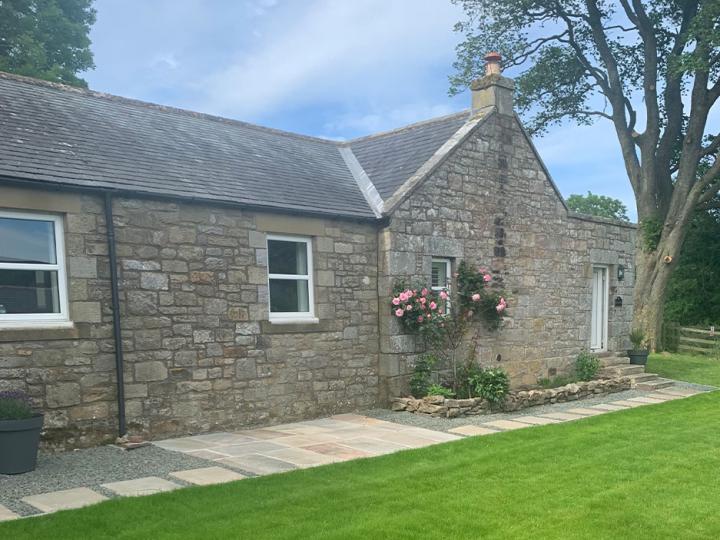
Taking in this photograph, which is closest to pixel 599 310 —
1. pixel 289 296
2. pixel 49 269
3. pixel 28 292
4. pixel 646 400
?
pixel 646 400

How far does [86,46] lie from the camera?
19297 millimetres

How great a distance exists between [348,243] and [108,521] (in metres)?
5.66

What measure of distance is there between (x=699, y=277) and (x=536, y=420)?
21.3 metres

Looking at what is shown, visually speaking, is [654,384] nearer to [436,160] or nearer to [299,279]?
[436,160]

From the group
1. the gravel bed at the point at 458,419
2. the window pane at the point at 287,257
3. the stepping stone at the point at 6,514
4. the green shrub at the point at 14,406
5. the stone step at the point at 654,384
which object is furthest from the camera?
the stone step at the point at 654,384

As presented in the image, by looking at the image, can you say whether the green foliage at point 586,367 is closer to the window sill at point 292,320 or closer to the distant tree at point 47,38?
the window sill at point 292,320

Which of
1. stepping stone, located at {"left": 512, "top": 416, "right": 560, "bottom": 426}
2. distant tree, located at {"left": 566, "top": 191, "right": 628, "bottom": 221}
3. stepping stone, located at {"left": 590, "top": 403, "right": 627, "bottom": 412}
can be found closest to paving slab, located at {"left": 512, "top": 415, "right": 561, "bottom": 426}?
stepping stone, located at {"left": 512, "top": 416, "right": 560, "bottom": 426}

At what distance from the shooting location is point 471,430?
26.3 feet

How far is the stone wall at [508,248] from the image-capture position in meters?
9.59

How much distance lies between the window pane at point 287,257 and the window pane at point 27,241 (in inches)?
114

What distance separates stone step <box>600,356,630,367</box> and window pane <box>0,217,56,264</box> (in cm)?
1092

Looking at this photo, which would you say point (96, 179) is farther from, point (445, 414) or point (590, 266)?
point (590, 266)

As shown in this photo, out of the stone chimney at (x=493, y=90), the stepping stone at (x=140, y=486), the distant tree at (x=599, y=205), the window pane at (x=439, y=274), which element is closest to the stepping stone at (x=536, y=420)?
the window pane at (x=439, y=274)

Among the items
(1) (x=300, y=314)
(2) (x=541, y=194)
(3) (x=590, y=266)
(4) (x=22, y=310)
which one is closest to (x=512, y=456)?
(1) (x=300, y=314)
